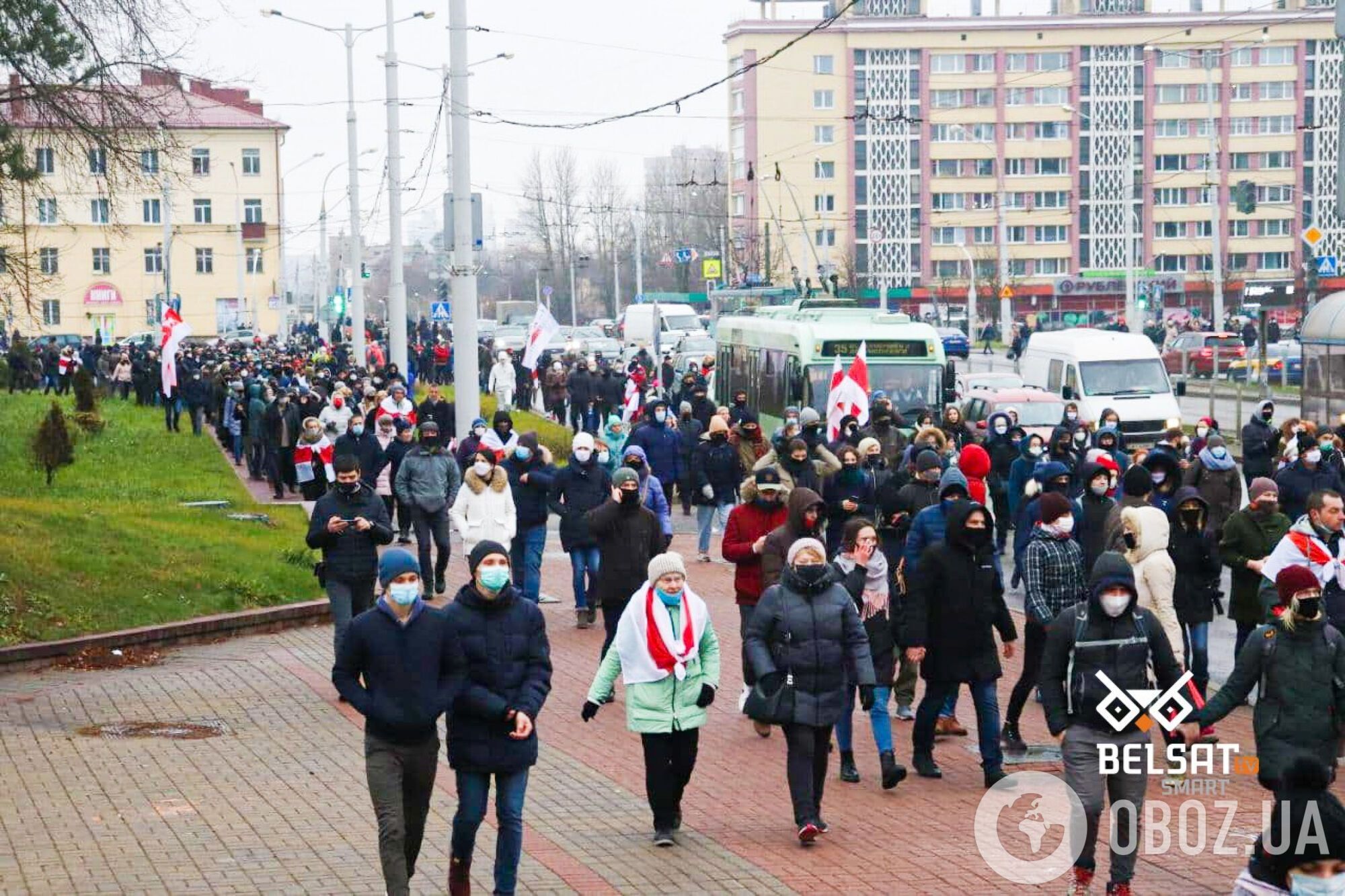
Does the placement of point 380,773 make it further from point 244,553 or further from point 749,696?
point 244,553

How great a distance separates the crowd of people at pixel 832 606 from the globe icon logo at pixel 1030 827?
19 cm

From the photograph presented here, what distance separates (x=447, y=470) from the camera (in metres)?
17.3

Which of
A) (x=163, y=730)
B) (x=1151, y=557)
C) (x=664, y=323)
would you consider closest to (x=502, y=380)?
(x=664, y=323)

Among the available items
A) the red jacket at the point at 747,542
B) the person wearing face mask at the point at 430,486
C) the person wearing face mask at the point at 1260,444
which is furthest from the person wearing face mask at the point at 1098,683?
the person wearing face mask at the point at 1260,444

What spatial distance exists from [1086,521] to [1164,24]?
10082cm

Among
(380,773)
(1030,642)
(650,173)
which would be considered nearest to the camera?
(380,773)

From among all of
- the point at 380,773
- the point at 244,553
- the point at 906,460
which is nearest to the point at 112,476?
the point at 244,553

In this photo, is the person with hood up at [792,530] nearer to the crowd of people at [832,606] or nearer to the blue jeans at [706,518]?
the crowd of people at [832,606]

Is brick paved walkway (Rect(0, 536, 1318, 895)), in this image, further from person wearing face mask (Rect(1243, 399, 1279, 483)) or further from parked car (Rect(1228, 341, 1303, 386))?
parked car (Rect(1228, 341, 1303, 386))

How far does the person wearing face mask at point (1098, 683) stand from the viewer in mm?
8305

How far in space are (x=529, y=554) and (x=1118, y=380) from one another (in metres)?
19.5

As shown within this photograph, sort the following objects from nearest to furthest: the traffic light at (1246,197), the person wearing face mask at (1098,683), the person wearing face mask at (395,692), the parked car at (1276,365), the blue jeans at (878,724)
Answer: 1. the person wearing face mask at (395,692)
2. the person wearing face mask at (1098,683)
3. the blue jeans at (878,724)
4. the traffic light at (1246,197)
5. the parked car at (1276,365)

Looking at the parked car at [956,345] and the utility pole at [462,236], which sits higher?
the utility pole at [462,236]

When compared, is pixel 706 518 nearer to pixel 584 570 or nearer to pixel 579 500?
pixel 584 570
